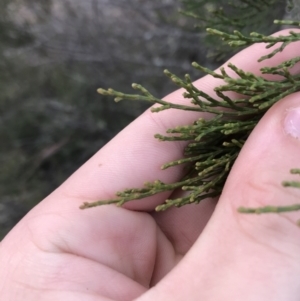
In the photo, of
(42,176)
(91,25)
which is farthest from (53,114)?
(91,25)

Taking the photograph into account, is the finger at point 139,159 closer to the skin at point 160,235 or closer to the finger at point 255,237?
the skin at point 160,235

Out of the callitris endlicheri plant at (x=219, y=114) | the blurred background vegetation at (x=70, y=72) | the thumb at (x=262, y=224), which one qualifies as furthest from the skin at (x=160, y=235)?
the blurred background vegetation at (x=70, y=72)

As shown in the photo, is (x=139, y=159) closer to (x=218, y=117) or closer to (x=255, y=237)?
(x=218, y=117)

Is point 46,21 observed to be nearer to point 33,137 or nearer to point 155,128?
point 33,137

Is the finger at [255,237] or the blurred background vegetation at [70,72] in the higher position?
the finger at [255,237]

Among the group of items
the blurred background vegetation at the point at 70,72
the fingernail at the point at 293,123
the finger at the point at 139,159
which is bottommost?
the blurred background vegetation at the point at 70,72

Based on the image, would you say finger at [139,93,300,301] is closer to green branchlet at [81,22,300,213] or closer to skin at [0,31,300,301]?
skin at [0,31,300,301]

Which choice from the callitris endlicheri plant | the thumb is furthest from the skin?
the callitris endlicheri plant

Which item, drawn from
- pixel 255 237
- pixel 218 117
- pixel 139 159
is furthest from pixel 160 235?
pixel 255 237
